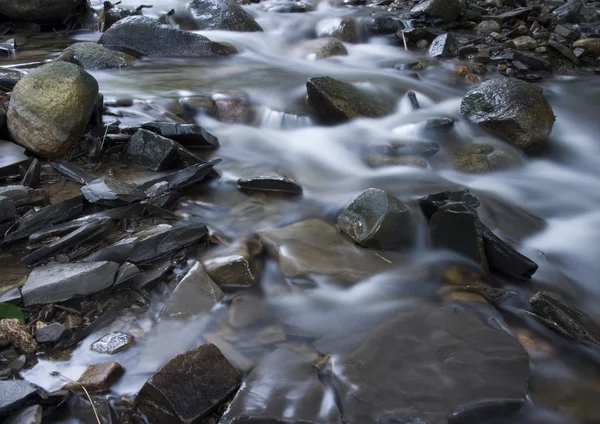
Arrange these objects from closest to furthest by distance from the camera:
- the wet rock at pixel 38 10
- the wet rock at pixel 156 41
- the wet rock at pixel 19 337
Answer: the wet rock at pixel 19 337
the wet rock at pixel 156 41
the wet rock at pixel 38 10

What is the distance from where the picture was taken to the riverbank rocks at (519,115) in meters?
6.06

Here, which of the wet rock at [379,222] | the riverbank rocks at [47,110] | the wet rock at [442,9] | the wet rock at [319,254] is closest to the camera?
the wet rock at [319,254]

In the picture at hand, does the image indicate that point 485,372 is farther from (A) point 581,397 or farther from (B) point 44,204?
(B) point 44,204

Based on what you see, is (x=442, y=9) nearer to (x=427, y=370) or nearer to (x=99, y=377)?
(x=427, y=370)

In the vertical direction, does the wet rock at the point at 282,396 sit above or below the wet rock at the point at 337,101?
below

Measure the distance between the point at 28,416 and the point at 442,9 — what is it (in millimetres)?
10578

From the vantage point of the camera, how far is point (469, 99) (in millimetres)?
6605

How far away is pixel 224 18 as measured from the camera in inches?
392

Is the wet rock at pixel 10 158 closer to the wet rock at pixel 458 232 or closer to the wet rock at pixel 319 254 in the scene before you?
the wet rock at pixel 319 254

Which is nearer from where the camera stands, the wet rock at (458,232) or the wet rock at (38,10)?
the wet rock at (458,232)

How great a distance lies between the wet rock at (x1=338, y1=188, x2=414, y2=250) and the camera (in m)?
3.88

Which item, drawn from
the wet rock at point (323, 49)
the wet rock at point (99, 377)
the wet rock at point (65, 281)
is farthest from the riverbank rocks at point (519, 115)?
the wet rock at point (99, 377)

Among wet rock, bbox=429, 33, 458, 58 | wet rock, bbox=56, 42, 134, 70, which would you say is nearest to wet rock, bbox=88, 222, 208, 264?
wet rock, bbox=56, 42, 134, 70

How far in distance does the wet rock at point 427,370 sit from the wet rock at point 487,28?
838 centimetres
